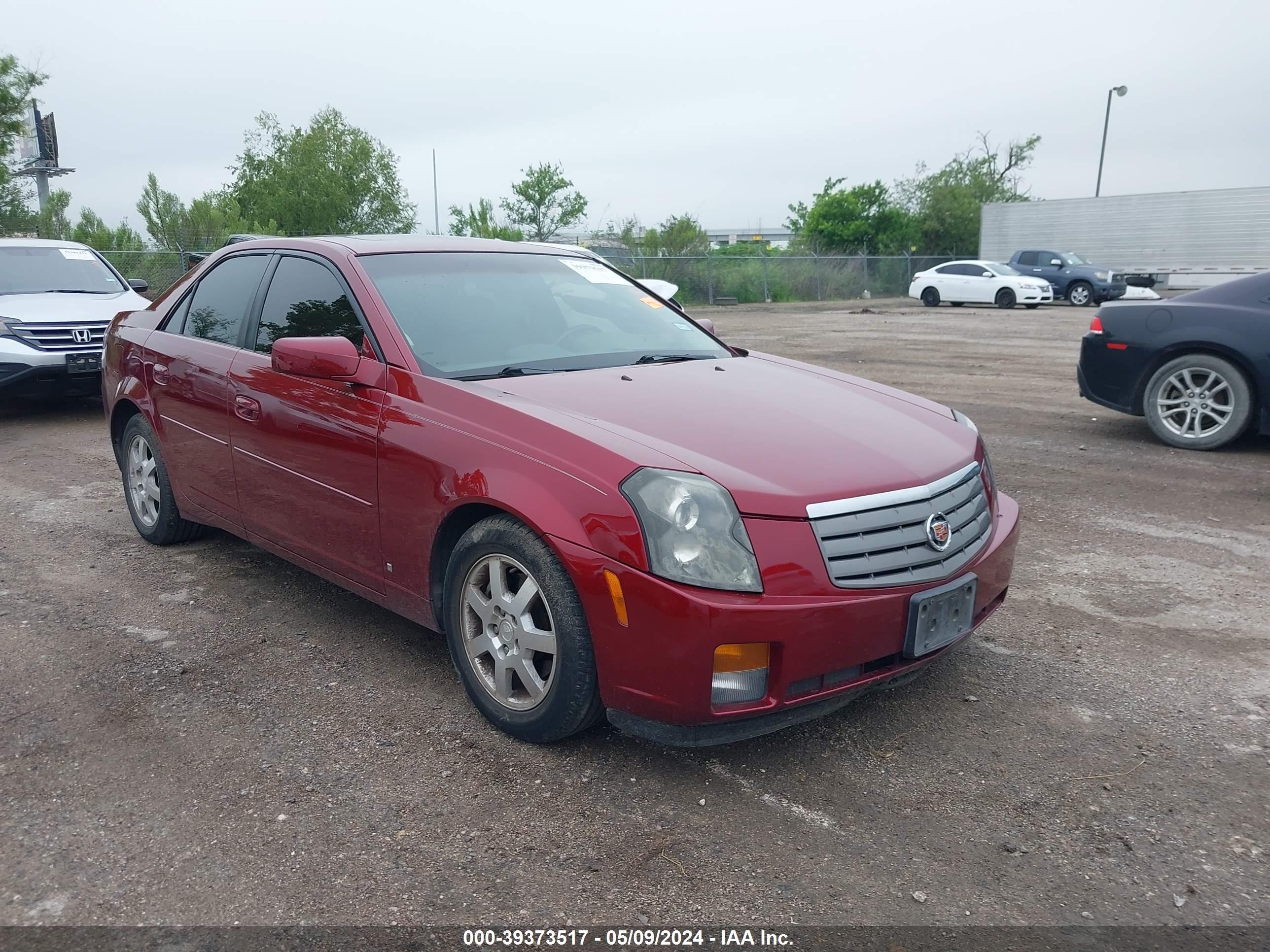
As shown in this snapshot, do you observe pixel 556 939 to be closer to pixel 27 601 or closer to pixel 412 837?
pixel 412 837

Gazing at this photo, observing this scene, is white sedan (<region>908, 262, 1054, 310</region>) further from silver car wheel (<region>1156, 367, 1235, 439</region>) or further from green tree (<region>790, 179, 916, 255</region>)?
silver car wheel (<region>1156, 367, 1235, 439</region>)

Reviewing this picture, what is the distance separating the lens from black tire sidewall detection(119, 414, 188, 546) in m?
4.99

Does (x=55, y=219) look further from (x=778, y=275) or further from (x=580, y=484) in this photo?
(x=580, y=484)

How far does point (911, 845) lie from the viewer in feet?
8.73

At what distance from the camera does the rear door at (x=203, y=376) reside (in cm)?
440

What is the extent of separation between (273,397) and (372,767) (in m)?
1.63

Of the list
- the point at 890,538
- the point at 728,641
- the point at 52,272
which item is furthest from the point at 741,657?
the point at 52,272

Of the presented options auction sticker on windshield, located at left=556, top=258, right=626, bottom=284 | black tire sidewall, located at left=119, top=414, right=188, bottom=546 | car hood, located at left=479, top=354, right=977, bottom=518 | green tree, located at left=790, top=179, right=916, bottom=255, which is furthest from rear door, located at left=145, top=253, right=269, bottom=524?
green tree, located at left=790, top=179, right=916, bottom=255

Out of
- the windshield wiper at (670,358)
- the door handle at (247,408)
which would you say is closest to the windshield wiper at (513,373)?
the windshield wiper at (670,358)

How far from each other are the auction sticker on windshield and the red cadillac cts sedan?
3 cm

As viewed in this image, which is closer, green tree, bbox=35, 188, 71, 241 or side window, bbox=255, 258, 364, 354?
side window, bbox=255, 258, 364, 354

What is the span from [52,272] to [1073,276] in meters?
27.9

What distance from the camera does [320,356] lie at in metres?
3.58

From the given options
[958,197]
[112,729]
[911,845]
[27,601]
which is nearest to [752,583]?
[911,845]
